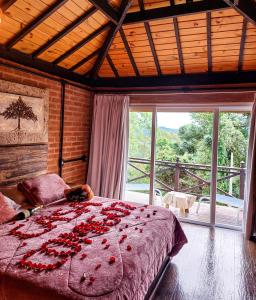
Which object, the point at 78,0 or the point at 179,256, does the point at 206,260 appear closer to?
the point at 179,256

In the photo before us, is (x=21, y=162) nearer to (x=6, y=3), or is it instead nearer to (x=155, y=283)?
(x=6, y=3)

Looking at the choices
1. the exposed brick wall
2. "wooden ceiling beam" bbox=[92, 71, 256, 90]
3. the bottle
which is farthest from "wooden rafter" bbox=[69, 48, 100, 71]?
the bottle

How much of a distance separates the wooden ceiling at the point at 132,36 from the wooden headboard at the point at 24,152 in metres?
0.35

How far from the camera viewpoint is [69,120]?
167 inches

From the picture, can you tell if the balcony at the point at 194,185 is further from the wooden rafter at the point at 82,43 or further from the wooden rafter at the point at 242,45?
the wooden rafter at the point at 82,43

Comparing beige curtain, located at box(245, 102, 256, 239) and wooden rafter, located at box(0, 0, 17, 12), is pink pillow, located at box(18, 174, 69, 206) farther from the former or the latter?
beige curtain, located at box(245, 102, 256, 239)

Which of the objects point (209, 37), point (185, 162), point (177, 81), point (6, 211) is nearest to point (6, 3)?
point (6, 211)

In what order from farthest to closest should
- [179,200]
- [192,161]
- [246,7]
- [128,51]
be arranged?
[192,161] → [179,200] → [128,51] → [246,7]

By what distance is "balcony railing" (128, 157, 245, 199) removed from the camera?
4168mm

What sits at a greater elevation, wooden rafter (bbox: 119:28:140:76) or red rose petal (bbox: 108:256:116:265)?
wooden rafter (bbox: 119:28:140:76)

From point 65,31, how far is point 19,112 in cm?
114

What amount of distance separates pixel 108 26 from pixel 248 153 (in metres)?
2.66

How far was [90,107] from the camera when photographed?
4.85 meters

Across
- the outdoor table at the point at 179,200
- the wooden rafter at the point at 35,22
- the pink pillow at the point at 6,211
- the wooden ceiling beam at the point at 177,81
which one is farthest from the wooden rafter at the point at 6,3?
the outdoor table at the point at 179,200
